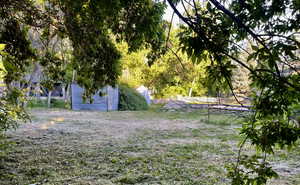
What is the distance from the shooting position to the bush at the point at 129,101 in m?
13.0

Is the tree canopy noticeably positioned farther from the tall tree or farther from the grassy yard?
the grassy yard

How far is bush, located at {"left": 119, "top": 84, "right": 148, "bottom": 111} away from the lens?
13.0 m

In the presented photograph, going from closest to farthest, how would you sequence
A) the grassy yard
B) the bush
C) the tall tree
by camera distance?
1. the tall tree
2. the grassy yard
3. the bush

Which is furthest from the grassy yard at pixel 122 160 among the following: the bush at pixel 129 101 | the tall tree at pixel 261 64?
the bush at pixel 129 101

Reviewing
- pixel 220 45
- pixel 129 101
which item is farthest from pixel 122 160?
pixel 129 101

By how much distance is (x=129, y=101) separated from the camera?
13109mm

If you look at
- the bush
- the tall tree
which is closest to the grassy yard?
the tall tree

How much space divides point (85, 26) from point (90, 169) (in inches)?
64.7

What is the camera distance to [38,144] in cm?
452

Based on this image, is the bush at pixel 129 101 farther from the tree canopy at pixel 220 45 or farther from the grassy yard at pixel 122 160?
the tree canopy at pixel 220 45

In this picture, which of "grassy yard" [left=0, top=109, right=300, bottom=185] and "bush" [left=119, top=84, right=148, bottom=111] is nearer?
"grassy yard" [left=0, top=109, right=300, bottom=185]

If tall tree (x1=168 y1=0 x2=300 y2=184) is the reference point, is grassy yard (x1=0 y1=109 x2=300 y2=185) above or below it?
below

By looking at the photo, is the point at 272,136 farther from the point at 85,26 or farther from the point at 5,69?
the point at 85,26

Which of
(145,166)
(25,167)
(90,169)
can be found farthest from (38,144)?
(145,166)
